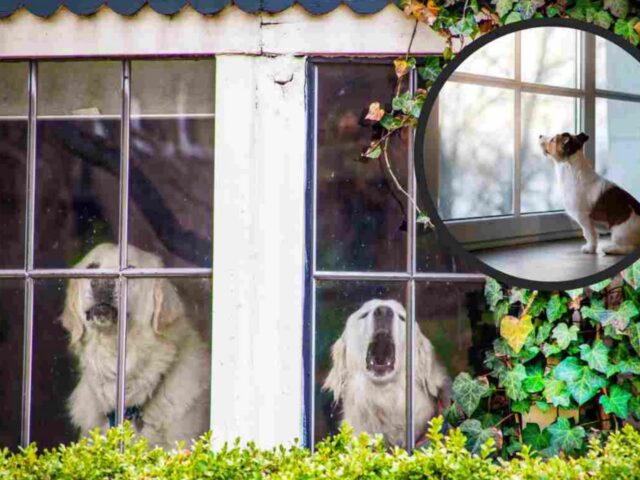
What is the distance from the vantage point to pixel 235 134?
4539 mm

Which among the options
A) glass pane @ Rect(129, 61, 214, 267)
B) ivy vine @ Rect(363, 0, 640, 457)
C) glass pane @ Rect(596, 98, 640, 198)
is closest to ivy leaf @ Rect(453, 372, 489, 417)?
ivy vine @ Rect(363, 0, 640, 457)

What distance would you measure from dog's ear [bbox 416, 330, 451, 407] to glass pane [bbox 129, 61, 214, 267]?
3.48 ft

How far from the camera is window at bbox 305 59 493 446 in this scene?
455 cm

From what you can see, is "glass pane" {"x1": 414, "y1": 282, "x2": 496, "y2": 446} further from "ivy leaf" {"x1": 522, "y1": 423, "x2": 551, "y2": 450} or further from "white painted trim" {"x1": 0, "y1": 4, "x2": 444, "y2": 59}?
"white painted trim" {"x1": 0, "y1": 4, "x2": 444, "y2": 59}

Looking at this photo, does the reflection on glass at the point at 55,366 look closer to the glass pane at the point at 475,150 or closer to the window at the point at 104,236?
the window at the point at 104,236

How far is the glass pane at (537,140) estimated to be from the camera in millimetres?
4367

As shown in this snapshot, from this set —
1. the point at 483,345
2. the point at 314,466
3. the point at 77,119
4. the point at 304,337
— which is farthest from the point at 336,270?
the point at 77,119

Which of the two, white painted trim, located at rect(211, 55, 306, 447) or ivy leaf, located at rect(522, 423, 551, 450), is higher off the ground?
white painted trim, located at rect(211, 55, 306, 447)

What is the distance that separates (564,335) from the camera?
4305 millimetres

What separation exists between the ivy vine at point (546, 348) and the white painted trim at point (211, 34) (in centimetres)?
13

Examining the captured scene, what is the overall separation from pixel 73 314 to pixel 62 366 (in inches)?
9.6

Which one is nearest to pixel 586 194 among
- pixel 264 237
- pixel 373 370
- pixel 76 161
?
pixel 373 370

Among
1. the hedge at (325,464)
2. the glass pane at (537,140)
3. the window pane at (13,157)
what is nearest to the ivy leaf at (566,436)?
the hedge at (325,464)

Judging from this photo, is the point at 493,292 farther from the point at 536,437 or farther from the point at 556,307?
the point at 536,437
